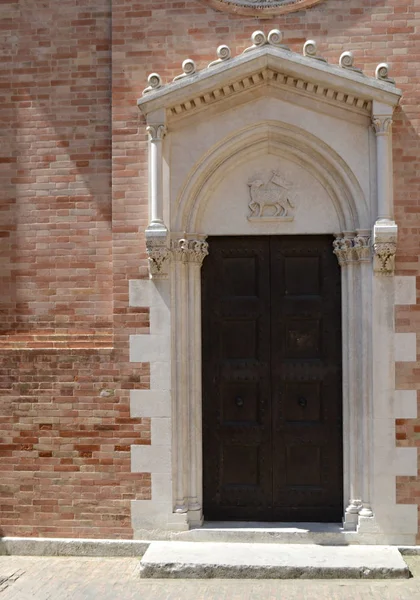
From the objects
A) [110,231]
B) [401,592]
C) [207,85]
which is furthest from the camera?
[110,231]

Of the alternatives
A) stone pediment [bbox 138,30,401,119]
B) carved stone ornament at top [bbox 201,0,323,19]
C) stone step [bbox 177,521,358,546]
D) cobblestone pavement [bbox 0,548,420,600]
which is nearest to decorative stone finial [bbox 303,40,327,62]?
stone pediment [bbox 138,30,401,119]

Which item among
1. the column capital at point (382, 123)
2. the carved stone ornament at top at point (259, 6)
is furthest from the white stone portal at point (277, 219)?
→ the carved stone ornament at top at point (259, 6)

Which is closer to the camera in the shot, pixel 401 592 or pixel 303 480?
pixel 401 592

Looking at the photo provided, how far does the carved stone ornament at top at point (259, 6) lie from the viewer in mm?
7375

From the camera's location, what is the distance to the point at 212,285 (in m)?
7.56

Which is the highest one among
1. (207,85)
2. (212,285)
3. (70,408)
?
(207,85)

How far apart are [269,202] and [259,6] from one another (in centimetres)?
192

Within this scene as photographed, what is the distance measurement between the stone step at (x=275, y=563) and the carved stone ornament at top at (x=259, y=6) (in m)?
5.14

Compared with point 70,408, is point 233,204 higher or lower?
higher

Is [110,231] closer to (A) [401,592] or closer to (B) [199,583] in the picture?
(B) [199,583]

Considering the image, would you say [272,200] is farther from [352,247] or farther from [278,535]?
[278,535]

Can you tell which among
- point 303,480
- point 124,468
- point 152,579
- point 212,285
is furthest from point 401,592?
point 212,285

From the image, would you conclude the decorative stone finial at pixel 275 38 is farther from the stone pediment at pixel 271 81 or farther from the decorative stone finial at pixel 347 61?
the decorative stone finial at pixel 347 61

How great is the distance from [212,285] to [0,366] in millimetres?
2264
